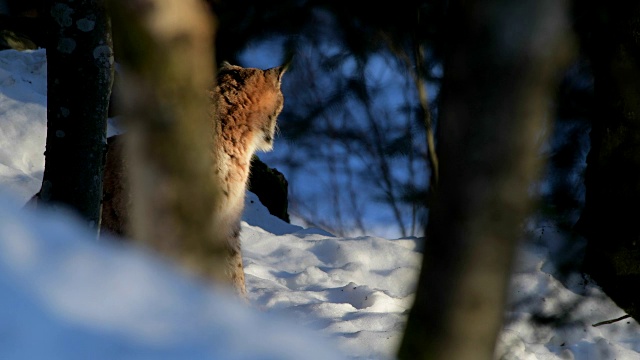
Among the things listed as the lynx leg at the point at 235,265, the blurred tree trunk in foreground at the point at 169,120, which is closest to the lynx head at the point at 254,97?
the lynx leg at the point at 235,265

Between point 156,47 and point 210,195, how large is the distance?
0.43 m

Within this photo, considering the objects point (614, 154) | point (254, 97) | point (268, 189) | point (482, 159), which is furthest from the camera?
point (268, 189)

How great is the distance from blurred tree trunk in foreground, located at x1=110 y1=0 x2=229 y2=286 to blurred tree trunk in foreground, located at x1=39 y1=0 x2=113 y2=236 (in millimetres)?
1356

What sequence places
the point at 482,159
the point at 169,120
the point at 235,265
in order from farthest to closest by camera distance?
the point at 235,265 < the point at 169,120 < the point at 482,159

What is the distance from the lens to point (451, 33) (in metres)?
1.61

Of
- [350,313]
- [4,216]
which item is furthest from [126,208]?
[4,216]

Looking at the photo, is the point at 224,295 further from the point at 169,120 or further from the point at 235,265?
the point at 235,265

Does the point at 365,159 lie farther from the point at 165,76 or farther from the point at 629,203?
the point at 165,76

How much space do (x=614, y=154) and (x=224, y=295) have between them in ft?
13.9

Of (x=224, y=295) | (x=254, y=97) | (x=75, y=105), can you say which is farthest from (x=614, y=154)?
(x=224, y=295)

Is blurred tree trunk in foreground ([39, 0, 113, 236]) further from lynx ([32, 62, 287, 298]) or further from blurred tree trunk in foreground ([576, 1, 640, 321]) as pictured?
blurred tree trunk in foreground ([576, 1, 640, 321])

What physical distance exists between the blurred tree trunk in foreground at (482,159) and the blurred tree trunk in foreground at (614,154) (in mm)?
3273

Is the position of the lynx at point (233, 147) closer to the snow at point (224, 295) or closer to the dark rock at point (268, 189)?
the snow at point (224, 295)

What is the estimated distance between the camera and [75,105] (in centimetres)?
336
